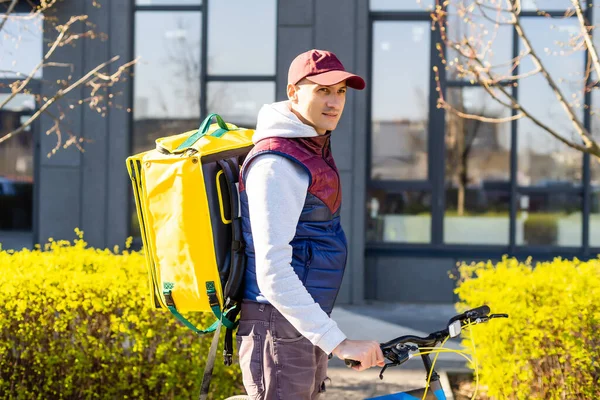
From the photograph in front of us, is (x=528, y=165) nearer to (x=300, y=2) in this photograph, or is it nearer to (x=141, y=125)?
(x=300, y=2)

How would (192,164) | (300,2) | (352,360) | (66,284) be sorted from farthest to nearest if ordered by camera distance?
(300,2)
(66,284)
(192,164)
(352,360)

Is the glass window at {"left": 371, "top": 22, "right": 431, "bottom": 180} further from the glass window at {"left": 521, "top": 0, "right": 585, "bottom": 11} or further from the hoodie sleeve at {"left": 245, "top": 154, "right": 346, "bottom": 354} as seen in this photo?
the hoodie sleeve at {"left": 245, "top": 154, "right": 346, "bottom": 354}

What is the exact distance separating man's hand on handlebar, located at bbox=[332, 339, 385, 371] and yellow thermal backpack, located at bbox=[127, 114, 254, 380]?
1.50ft

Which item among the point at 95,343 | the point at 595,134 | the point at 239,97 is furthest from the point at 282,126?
the point at 595,134

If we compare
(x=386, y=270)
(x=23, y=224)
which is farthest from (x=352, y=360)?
(x=23, y=224)

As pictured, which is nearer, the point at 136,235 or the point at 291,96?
the point at 291,96

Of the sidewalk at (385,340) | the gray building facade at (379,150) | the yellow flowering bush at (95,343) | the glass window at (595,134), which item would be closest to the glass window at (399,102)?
the gray building facade at (379,150)

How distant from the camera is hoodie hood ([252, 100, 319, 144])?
274cm

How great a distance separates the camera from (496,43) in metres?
9.95

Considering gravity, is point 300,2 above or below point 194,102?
above

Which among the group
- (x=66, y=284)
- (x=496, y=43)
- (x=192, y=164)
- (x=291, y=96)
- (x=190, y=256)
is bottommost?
(x=66, y=284)

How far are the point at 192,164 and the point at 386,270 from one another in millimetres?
7534

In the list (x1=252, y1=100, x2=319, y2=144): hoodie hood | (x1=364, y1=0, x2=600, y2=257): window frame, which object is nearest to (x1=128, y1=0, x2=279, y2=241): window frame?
(x1=364, y1=0, x2=600, y2=257): window frame

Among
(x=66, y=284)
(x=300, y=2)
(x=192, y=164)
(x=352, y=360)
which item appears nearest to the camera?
(x=352, y=360)
